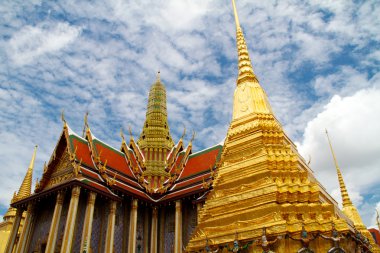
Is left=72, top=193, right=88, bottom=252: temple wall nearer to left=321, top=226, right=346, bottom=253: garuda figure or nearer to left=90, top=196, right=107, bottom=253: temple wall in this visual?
left=90, top=196, right=107, bottom=253: temple wall

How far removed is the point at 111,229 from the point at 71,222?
2058 millimetres

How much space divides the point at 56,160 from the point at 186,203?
7.22 metres

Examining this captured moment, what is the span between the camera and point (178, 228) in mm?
16578

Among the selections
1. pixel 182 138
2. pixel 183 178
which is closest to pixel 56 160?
pixel 183 178

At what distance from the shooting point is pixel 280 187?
10.2m

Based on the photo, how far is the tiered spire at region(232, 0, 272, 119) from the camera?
45.8 feet

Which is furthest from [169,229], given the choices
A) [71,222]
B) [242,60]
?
[242,60]

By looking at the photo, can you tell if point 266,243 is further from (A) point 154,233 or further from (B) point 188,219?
(A) point 154,233

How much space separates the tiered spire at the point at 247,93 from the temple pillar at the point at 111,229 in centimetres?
715

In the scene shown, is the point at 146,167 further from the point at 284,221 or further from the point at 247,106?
the point at 284,221

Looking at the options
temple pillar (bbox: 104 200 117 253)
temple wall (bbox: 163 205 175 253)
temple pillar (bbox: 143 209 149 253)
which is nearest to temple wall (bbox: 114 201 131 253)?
temple pillar (bbox: 104 200 117 253)

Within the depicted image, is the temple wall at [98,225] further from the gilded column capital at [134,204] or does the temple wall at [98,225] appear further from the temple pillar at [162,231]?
the temple pillar at [162,231]

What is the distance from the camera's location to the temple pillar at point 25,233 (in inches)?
630

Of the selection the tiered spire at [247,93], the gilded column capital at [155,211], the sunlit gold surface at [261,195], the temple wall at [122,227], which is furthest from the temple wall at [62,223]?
the tiered spire at [247,93]
